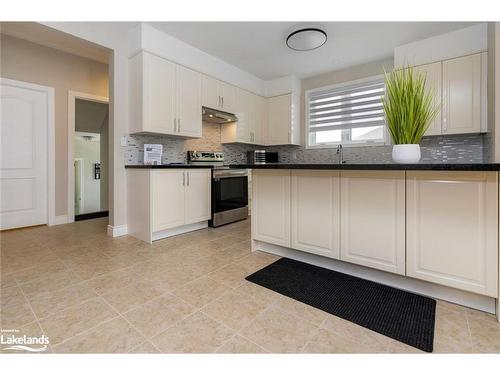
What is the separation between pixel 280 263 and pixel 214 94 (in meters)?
2.72

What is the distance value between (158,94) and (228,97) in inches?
50.0

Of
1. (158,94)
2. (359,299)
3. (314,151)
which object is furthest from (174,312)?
(314,151)

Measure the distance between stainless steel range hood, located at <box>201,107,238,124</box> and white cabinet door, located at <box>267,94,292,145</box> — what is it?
822mm

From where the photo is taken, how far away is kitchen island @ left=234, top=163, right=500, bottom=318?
139cm

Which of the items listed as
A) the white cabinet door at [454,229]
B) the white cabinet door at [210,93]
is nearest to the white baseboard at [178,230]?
the white cabinet door at [210,93]

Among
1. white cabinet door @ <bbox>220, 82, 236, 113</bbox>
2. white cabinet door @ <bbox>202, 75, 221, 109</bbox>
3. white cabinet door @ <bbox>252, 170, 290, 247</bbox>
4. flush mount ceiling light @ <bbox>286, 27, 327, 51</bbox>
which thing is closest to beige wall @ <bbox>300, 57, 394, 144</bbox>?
flush mount ceiling light @ <bbox>286, 27, 327, 51</bbox>

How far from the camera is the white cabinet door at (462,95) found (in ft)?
9.20

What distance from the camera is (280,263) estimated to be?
2.20m

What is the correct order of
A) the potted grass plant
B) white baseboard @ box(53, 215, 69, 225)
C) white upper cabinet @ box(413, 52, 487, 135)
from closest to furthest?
the potted grass plant < white upper cabinet @ box(413, 52, 487, 135) < white baseboard @ box(53, 215, 69, 225)

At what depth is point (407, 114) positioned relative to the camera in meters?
1.63

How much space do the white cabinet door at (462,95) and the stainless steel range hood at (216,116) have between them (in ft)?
9.46

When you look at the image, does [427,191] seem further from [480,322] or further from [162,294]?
[162,294]

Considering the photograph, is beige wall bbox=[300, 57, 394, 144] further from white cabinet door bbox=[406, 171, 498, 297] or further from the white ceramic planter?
white cabinet door bbox=[406, 171, 498, 297]
